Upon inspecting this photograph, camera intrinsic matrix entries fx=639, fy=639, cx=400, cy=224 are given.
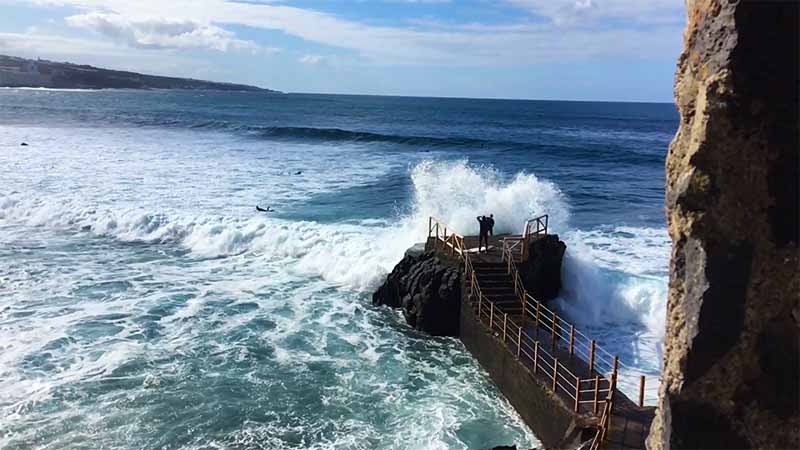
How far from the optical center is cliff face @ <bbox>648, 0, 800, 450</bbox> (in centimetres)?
409

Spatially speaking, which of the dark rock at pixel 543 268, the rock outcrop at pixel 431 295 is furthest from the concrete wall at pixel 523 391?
the dark rock at pixel 543 268

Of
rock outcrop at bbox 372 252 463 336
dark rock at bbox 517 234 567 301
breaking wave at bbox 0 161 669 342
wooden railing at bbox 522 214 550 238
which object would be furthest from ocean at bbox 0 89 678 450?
wooden railing at bbox 522 214 550 238

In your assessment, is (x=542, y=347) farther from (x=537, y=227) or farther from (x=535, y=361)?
(x=537, y=227)

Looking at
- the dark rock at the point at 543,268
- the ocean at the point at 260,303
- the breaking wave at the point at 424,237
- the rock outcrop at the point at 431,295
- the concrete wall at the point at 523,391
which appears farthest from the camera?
the breaking wave at the point at 424,237

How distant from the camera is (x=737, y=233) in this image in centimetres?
421

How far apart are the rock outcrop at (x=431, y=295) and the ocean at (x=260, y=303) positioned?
0.58 m

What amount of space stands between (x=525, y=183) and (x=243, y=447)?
17.6 m

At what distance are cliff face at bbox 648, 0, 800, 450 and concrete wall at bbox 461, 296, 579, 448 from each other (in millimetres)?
6344

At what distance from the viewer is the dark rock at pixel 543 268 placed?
17.8 meters

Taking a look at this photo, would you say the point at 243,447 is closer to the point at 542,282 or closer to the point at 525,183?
the point at 542,282

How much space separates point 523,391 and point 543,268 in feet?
21.2

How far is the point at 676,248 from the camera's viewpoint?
183 inches

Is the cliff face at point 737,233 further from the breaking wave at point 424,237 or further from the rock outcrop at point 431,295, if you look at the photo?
the breaking wave at point 424,237

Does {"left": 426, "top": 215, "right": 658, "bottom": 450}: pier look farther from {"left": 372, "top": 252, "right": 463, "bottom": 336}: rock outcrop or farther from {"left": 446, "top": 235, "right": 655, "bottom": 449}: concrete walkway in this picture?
{"left": 372, "top": 252, "right": 463, "bottom": 336}: rock outcrop
